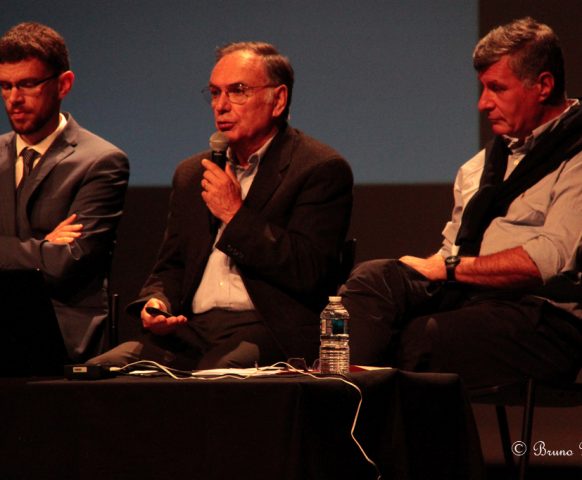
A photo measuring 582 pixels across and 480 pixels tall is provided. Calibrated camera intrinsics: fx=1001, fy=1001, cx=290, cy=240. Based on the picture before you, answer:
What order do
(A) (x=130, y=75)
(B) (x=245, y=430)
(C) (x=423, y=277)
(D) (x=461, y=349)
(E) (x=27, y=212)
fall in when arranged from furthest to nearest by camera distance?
(A) (x=130, y=75)
(E) (x=27, y=212)
(C) (x=423, y=277)
(D) (x=461, y=349)
(B) (x=245, y=430)

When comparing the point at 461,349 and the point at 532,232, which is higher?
the point at 532,232

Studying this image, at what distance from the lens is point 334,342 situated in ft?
7.79

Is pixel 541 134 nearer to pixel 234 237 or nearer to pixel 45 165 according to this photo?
pixel 234 237

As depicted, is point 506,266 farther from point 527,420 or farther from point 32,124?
point 32,124

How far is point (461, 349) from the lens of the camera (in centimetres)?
280

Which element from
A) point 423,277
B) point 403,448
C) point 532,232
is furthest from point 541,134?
point 403,448

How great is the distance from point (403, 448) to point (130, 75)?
264cm

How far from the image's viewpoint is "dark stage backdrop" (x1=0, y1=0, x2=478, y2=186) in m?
3.99

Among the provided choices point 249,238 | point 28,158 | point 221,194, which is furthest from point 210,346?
point 28,158

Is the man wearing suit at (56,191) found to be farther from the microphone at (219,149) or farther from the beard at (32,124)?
the microphone at (219,149)

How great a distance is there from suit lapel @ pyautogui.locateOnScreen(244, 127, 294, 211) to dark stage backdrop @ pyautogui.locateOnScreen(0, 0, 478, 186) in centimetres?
80

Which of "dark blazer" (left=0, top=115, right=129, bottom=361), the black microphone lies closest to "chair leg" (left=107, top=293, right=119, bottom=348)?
"dark blazer" (left=0, top=115, right=129, bottom=361)

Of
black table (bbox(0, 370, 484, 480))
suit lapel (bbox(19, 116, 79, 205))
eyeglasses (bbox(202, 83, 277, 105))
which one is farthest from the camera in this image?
suit lapel (bbox(19, 116, 79, 205))

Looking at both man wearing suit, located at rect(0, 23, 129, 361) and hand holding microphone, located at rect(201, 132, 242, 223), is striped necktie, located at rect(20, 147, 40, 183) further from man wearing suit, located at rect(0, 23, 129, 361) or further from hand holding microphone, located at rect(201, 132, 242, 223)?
hand holding microphone, located at rect(201, 132, 242, 223)
